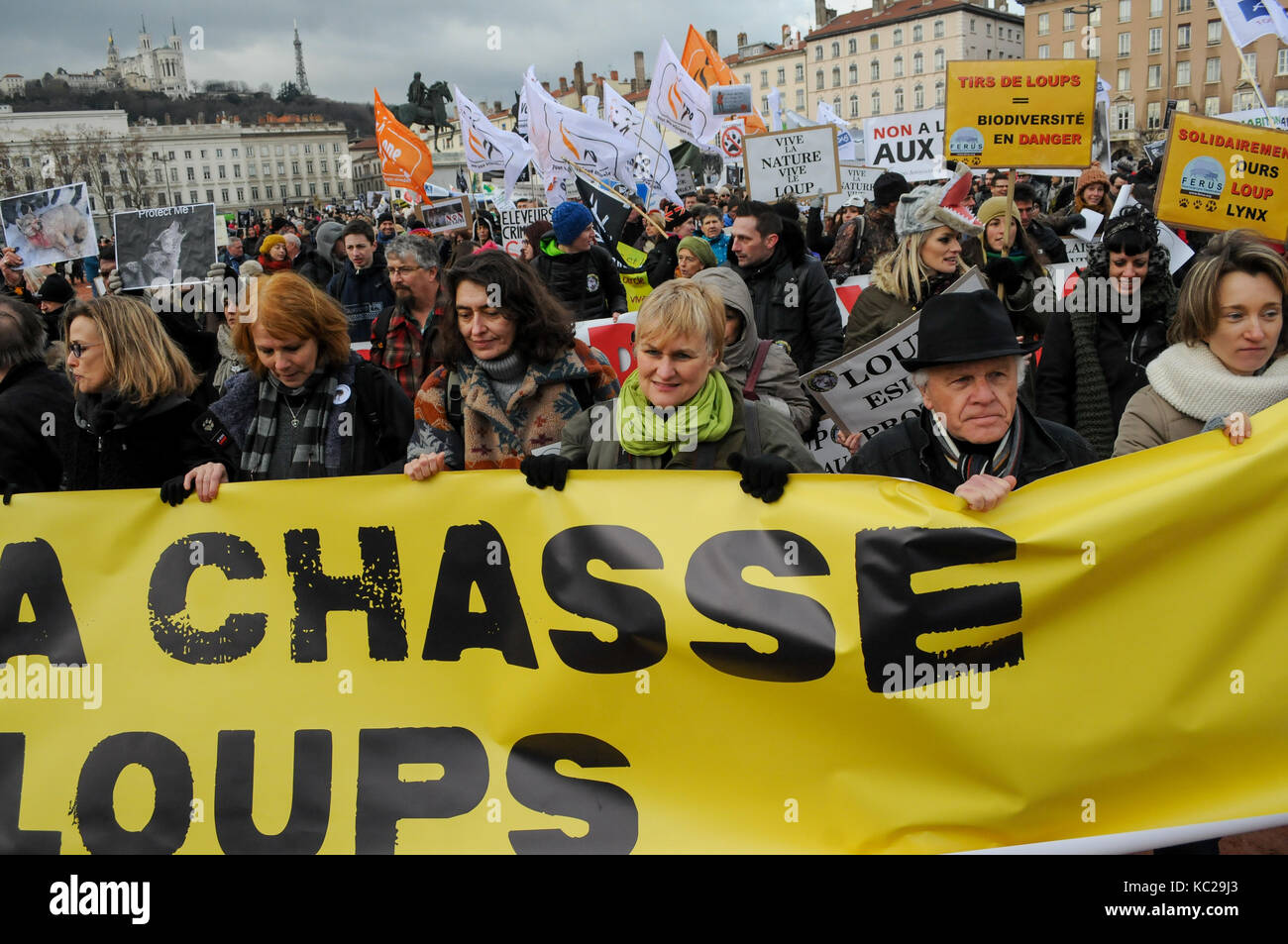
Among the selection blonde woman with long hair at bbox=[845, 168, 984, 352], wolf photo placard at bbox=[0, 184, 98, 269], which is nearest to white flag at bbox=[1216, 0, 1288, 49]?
blonde woman with long hair at bbox=[845, 168, 984, 352]

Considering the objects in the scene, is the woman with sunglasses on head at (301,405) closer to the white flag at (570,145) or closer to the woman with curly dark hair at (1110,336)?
the woman with curly dark hair at (1110,336)

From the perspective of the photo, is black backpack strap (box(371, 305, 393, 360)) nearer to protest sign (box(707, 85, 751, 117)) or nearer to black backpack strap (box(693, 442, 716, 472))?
black backpack strap (box(693, 442, 716, 472))

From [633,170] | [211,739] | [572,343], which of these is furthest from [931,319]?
[633,170]

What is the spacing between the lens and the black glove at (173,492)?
3395 millimetres

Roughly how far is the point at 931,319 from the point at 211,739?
2.39 metres

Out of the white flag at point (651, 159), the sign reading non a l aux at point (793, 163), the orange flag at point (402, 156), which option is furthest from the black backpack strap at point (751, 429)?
the orange flag at point (402, 156)

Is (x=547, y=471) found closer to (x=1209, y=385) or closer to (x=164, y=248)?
(x=1209, y=385)

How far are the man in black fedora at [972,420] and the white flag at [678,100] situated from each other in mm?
12558

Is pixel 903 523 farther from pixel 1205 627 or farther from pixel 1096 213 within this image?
pixel 1096 213

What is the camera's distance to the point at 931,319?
2.99 m

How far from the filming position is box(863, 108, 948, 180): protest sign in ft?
49.1

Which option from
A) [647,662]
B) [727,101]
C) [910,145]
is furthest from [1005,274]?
[727,101]
